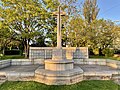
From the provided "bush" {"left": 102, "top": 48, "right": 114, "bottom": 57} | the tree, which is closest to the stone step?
the tree

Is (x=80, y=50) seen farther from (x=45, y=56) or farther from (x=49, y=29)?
(x=49, y=29)

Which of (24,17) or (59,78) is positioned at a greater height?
(24,17)

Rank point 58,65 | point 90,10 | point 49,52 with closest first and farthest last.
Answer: point 58,65
point 49,52
point 90,10

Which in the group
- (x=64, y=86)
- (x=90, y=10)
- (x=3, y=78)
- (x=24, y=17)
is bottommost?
(x=64, y=86)

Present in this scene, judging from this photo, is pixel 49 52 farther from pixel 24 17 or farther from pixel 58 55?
pixel 24 17

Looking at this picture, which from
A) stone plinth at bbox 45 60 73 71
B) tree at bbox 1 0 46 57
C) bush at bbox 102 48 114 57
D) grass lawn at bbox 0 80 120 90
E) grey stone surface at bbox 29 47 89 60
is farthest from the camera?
bush at bbox 102 48 114 57

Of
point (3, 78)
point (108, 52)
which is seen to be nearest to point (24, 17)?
point (3, 78)

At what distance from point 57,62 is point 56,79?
0.92 meters

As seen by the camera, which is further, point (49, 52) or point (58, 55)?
point (49, 52)

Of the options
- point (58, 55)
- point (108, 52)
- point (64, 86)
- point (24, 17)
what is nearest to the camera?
point (64, 86)

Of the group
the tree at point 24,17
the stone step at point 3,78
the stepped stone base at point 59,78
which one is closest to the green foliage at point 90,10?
the tree at point 24,17

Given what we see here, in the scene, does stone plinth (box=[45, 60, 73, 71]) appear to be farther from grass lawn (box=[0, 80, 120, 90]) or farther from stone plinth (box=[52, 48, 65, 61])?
grass lawn (box=[0, 80, 120, 90])

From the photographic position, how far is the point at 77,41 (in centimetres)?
1641

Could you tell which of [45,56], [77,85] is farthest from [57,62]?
[45,56]
